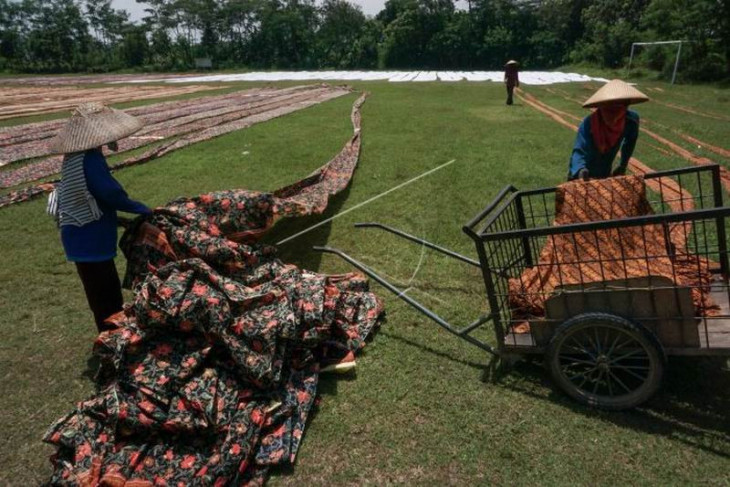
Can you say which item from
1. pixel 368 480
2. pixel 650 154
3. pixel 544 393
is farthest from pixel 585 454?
pixel 650 154

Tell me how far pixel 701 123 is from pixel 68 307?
16305 millimetres

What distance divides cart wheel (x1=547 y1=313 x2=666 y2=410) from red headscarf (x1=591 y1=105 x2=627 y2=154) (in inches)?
88.8

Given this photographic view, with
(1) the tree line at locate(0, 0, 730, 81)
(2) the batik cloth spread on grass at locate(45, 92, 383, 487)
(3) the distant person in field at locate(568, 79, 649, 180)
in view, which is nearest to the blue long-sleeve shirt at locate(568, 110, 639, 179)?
(3) the distant person in field at locate(568, 79, 649, 180)

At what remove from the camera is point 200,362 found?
3.11 m

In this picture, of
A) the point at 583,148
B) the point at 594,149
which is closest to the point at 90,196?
the point at 583,148

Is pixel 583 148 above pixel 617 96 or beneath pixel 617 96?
beneath

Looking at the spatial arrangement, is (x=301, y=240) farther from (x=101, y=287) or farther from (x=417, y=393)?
(x=417, y=393)

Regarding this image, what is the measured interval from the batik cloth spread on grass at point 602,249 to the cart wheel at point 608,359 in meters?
0.32

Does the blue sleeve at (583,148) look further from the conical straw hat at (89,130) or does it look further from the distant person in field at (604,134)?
the conical straw hat at (89,130)

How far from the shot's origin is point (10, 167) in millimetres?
10336

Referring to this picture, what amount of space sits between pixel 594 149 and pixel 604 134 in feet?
0.53

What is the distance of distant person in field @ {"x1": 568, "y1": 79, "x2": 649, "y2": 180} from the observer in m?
4.29

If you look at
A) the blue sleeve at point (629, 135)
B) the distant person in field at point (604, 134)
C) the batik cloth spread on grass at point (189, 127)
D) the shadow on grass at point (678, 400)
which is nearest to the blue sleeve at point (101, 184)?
the shadow on grass at point (678, 400)

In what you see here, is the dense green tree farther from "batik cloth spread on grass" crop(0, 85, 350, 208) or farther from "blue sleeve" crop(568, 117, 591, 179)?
"blue sleeve" crop(568, 117, 591, 179)
